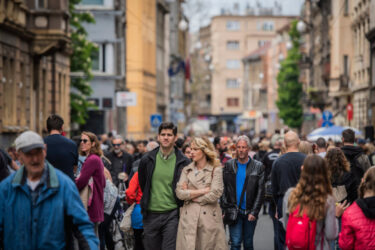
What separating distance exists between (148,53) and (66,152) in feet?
164

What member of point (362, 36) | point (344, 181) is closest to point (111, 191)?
point (344, 181)

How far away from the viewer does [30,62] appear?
93.9ft

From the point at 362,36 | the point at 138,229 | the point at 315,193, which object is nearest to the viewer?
the point at 315,193

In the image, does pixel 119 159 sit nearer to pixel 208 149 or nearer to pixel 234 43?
pixel 208 149

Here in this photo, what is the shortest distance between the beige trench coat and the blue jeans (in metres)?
1.60

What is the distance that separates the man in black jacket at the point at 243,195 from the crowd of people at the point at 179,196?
0.01m

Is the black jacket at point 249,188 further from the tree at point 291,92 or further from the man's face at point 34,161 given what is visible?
the tree at point 291,92

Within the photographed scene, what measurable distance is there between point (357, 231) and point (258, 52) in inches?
4824

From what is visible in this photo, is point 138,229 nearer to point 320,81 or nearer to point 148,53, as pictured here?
point 148,53

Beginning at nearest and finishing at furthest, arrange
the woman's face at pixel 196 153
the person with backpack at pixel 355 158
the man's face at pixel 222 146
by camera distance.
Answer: the woman's face at pixel 196 153 → the person with backpack at pixel 355 158 → the man's face at pixel 222 146

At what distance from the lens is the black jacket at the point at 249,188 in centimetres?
1169

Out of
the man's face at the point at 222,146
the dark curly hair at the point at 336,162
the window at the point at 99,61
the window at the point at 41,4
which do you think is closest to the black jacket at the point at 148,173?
the dark curly hair at the point at 336,162

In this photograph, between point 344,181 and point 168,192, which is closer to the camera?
point 168,192

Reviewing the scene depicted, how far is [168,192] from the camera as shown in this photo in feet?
32.9
